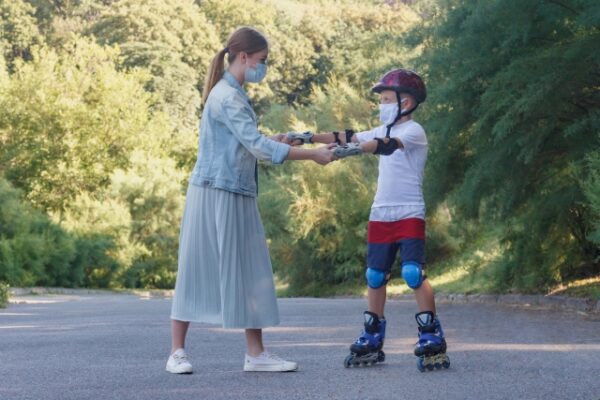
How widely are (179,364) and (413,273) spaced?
5.24 feet

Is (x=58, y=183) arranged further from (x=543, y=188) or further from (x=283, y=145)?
(x=283, y=145)

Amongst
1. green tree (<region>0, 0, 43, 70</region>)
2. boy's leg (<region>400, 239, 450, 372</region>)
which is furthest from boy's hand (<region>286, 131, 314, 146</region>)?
green tree (<region>0, 0, 43, 70</region>)

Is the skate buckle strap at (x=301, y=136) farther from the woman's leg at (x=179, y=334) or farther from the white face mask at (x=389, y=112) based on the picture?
the woman's leg at (x=179, y=334)

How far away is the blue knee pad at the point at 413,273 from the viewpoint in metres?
7.34

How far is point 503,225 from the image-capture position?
56.5 ft

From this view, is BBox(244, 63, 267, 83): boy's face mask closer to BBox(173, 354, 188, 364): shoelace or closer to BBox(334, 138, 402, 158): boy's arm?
BBox(334, 138, 402, 158): boy's arm

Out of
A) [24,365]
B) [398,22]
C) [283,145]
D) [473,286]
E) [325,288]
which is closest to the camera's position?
[283,145]

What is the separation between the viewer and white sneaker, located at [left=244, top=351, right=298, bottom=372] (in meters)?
7.16

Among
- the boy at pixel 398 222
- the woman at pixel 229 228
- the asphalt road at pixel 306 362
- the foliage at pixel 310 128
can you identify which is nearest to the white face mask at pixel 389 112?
the boy at pixel 398 222

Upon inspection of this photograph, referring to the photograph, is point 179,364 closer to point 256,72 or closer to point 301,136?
point 301,136

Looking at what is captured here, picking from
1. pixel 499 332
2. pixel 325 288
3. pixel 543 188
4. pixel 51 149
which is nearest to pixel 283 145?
pixel 499 332

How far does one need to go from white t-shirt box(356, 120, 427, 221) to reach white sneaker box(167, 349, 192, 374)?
1.56 m

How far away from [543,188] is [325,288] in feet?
62.4

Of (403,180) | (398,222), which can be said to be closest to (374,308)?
(398,222)
